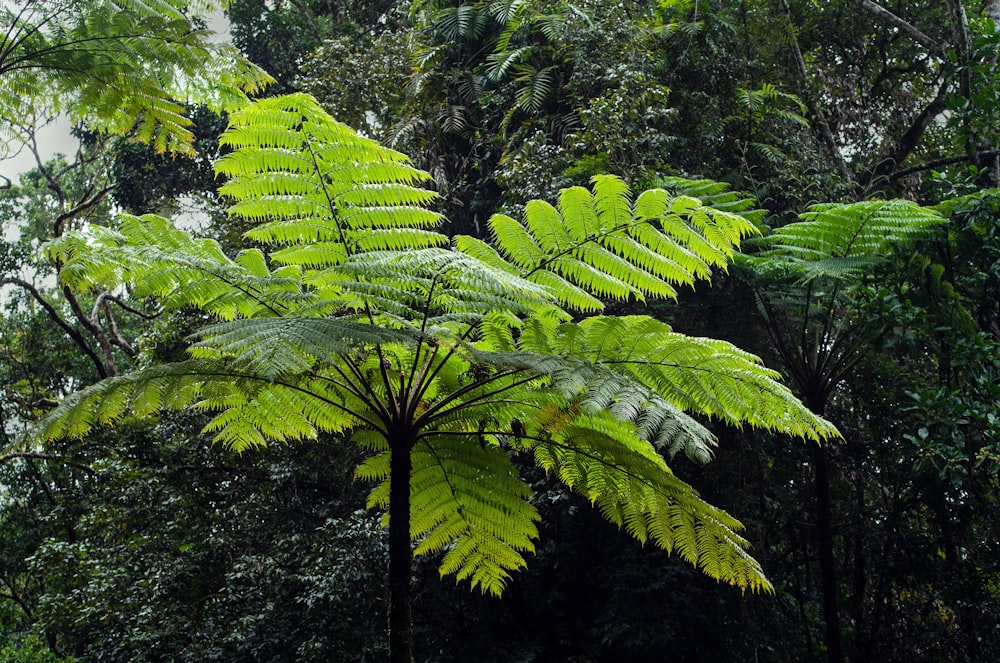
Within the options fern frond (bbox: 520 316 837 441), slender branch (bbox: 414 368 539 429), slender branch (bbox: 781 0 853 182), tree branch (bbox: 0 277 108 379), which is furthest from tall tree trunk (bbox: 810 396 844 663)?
tree branch (bbox: 0 277 108 379)

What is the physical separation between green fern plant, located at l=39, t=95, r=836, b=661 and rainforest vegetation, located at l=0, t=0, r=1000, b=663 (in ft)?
0.06

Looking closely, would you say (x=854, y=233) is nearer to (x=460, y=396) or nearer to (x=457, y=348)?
(x=460, y=396)

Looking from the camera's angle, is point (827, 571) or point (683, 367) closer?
point (683, 367)

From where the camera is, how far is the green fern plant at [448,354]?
269cm

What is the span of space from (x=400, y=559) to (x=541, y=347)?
939mm

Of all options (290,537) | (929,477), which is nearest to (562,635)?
(290,537)

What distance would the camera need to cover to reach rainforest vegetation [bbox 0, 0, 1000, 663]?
290cm

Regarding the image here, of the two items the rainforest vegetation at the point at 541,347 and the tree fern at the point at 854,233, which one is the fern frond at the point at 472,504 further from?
the tree fern at the point at 854,233

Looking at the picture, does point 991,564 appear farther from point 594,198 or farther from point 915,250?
point 594,198

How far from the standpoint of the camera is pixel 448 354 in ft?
9.30

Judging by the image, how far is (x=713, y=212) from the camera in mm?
3256

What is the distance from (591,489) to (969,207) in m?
3.71

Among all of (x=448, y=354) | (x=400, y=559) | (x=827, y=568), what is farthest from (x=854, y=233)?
(x=400, y=559)

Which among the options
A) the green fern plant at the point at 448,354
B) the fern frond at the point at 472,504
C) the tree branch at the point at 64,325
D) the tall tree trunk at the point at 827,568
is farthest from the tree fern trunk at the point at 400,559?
the tree branch at the point at 64,325
